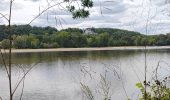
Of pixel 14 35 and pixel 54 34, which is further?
pixel 54 34

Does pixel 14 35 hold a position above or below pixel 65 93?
above

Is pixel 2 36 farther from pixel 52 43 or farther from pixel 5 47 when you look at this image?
pixel 52 43

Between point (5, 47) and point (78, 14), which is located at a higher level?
point (78, 14)

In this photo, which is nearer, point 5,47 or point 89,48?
point 5,47

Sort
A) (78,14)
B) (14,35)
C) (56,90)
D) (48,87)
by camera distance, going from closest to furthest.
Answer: (14,35) < (78,14) < (56,90) < (48,87)

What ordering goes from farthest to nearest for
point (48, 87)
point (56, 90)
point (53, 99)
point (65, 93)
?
point (48, 87), point (56, 90), point (65, 93), point (53, 99)

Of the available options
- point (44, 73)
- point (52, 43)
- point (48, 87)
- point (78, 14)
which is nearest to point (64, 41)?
point (52, 43)

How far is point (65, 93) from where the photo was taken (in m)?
19.5

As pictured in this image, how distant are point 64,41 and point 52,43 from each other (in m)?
4.60

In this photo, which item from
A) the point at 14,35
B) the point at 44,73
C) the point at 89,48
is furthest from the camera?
the point at 89,48

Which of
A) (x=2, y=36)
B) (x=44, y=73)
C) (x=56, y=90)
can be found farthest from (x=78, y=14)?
(x=44, y=73)

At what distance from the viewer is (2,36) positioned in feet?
7.70

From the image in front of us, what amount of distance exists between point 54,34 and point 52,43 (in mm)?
2285

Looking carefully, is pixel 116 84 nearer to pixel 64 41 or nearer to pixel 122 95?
pixel 122 95
